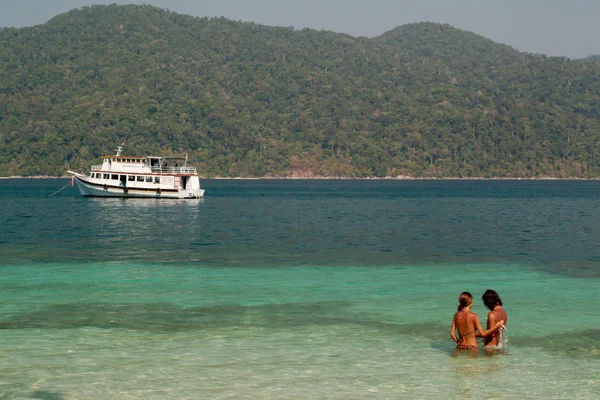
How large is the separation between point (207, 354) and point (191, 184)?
91860 millimetres

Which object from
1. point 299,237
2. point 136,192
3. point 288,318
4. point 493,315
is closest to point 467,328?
point 493,315

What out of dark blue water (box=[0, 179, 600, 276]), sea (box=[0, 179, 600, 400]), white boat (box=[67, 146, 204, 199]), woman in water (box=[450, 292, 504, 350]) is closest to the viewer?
sea (box=[0, 179, 600, 400])

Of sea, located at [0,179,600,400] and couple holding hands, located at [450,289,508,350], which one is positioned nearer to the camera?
sea, located at [0,179,600,400]

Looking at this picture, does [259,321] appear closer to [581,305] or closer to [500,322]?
[500,322]

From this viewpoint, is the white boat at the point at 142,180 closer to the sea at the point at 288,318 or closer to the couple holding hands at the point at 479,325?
the sea at the point at 288,318

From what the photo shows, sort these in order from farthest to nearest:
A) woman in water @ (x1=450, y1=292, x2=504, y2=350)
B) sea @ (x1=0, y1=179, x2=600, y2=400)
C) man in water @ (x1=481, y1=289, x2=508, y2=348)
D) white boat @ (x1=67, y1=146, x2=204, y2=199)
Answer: white boat @ (x1=67, y1=146, x2=204, y2=199) < man in water @ (x1=481, y1=289, x2=508, y2=348) < woman in water @ (x1=450, y1=292, x2=504, y2=350) < sea @ (x1=0, y1=179, x2=600, y2=400)

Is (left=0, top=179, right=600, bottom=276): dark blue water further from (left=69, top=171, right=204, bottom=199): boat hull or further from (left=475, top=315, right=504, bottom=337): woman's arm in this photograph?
(left=475, top=315, right=504, bottom=337): woman's arm

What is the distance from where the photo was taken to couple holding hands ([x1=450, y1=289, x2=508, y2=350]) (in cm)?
1761

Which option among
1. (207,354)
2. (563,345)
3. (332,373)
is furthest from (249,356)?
(563,345)

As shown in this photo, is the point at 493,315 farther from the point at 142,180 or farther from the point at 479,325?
the point at 142,180

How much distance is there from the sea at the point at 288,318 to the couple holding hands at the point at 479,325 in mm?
313

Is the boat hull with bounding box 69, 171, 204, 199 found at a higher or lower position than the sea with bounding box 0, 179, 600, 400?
higher

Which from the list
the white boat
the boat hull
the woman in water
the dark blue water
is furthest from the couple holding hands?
the boat hull

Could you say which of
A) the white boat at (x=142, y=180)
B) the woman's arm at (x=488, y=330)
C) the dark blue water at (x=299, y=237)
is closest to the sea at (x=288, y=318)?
the dark blue water at (x=299, y=237)
